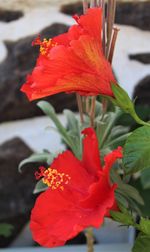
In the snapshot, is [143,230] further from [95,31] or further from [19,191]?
[19,191]

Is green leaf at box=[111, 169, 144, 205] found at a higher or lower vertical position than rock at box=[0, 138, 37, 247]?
higher

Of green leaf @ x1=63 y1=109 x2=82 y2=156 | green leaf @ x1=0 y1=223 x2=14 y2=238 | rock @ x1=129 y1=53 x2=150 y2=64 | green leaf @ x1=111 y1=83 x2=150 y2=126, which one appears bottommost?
green leaf @ x1=0 y1=223 x2=14 y2=238

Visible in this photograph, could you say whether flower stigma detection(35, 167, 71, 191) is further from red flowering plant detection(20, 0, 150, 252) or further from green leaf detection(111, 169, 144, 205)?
green leaf detection(111, 169, 144, 205)

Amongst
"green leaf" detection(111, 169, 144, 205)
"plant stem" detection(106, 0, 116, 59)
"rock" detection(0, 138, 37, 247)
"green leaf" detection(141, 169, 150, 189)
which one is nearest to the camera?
"plant stem" detection(106, 0, 116, 59)

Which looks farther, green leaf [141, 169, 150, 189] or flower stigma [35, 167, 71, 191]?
green leaf [141, 169, 150, 189]

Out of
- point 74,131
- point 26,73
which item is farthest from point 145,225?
point 26,73

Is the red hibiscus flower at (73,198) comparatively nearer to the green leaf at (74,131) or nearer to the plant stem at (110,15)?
the plant stem at (110,15)

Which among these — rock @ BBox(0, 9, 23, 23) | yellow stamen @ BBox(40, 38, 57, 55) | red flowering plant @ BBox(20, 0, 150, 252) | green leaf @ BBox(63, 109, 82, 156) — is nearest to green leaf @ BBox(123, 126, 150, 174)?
red flowering plant @ BBox(20, 0, 150, 252)
